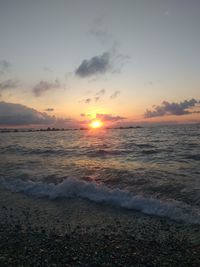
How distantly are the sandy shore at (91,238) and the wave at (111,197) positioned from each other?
22.2 inches

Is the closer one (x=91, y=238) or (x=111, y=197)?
(x=91, y=238)

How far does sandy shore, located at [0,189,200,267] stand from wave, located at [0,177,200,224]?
0.56 metres

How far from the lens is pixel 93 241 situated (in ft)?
24.6

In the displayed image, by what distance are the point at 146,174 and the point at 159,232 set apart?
30.8ft

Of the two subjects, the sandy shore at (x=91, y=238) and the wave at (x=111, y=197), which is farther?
the wave at (x=111, y=197)

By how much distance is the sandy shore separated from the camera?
645 cm

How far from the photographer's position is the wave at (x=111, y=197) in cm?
974

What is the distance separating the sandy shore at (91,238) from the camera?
6.45 m

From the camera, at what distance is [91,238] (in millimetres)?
7715

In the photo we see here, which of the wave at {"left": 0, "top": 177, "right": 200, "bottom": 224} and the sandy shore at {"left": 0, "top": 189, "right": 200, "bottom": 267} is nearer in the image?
the sandy shore at {"left": 0, "top": 189, "right": 200, "bottom": 267}

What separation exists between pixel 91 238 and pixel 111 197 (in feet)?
13.5

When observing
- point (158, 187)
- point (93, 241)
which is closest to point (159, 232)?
point (93, 241)

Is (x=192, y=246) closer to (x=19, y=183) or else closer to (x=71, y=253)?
(x=71, y=253)

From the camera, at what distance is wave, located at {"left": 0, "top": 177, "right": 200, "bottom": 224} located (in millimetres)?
9735
